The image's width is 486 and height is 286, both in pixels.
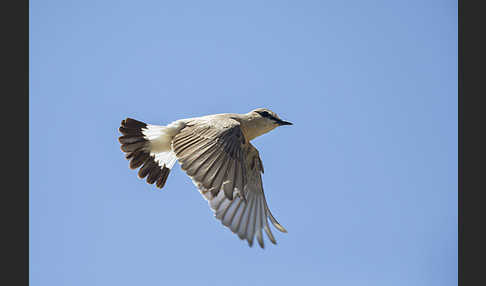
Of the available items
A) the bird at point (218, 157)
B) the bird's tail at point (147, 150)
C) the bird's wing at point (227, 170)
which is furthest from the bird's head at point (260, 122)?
the bird's tail at point (147, 150)

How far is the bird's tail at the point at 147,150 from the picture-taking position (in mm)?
7465

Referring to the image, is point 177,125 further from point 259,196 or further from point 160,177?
point 259,196

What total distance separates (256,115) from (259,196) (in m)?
1.20

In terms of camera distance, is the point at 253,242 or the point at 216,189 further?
the point at 253,242

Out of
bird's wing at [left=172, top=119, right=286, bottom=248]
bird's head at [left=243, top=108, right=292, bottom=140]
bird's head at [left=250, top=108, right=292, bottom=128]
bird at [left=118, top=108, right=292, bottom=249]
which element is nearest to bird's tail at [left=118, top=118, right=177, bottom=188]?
bird at [left=118, top=108, right=292, bottom=249]

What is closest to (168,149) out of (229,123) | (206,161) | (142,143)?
(142,143)

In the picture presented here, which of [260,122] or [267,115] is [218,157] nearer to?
[260,122]

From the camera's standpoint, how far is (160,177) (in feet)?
24.6

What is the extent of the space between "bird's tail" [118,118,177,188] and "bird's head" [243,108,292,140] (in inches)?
47.5

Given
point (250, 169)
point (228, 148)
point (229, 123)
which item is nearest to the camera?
point (228, 148)

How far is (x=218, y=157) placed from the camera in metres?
6.23

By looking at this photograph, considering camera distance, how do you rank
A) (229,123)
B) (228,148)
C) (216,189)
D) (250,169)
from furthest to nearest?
(250,169), (229,123), (228,148), (216,189)

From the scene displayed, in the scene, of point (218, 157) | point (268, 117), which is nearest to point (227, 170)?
point (218, 157)

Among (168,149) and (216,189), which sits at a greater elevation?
(168,149)
